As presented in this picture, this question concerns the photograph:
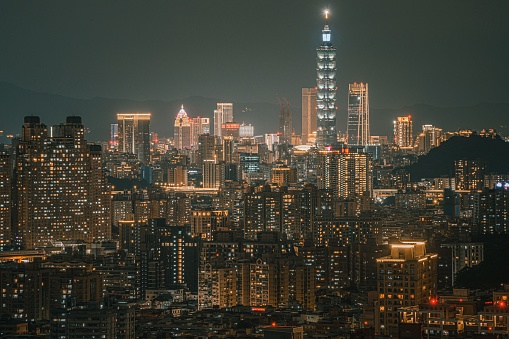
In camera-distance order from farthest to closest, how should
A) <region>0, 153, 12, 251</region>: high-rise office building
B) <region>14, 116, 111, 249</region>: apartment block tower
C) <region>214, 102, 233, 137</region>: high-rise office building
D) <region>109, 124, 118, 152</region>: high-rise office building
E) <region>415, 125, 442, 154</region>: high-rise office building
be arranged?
<region>214, 102, 233, 137</region>: high-rise office building
<region>109, 124, 118, 152</region>: high-rise office building
<region>415, 125, 442, 154</region>: high-rise office building
<region>14, 116, 111, 249</region>: apartment block tower
<region>0, 153, 12, 251</region>: high-rise office building

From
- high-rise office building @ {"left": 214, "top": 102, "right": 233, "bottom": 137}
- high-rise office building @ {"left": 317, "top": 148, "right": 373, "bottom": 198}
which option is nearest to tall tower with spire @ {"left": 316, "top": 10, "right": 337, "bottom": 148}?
high-rise office building @ {"left": 214, "top": 102, "right": 233, "bottom": 137}

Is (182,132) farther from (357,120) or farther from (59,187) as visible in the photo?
(59,187)

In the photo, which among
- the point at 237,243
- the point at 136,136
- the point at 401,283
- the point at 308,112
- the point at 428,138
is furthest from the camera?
the point at 308,112

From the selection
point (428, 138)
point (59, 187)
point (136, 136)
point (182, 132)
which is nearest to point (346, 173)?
point (428, 138)

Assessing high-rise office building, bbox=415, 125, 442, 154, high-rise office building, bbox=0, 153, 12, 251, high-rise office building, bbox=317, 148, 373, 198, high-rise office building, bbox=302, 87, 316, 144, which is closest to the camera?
high-rise office building, bbox=0, 153, 12, 251

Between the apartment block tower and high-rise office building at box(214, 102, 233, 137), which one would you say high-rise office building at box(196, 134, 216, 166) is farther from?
the apartment block tower

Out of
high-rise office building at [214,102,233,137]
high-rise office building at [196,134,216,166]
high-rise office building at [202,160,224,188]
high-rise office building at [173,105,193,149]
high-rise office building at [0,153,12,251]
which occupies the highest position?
high-rise office building at [214,102,233,137]

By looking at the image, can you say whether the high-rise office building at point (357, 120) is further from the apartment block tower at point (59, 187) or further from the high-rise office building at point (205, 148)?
the apartment block tower at point (59, 187)
